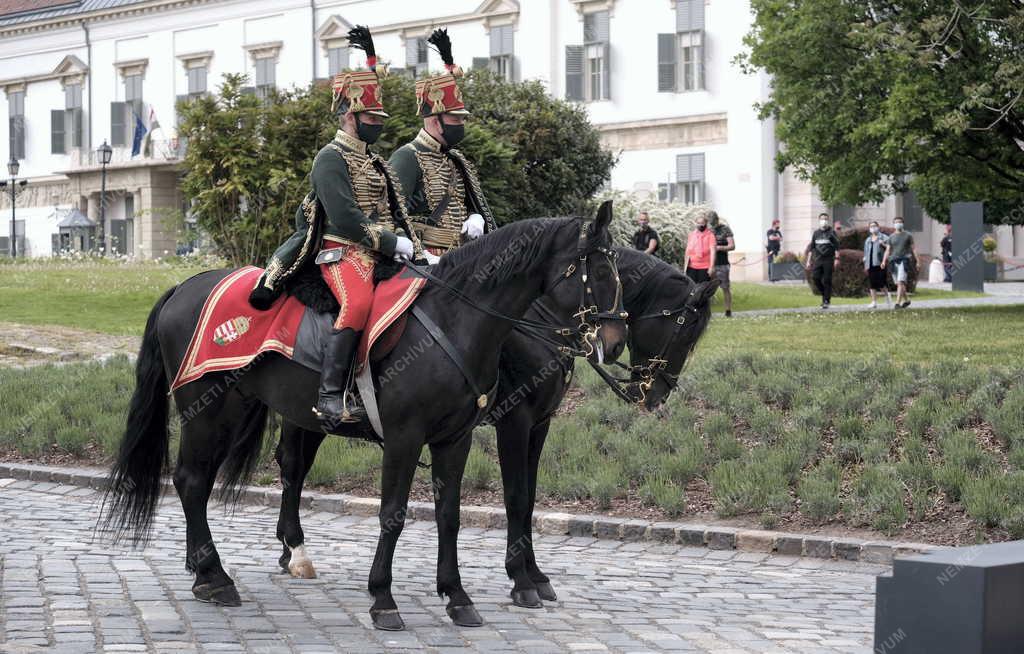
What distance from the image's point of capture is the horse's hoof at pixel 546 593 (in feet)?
28.2

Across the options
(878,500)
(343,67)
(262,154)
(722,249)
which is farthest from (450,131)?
(343,67)

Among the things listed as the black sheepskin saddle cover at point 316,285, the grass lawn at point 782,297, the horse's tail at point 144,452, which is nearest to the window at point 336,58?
the grass lawn at point 782,297

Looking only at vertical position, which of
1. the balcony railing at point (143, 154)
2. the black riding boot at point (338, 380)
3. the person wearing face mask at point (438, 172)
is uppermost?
the balcony railing at point (143, 154)

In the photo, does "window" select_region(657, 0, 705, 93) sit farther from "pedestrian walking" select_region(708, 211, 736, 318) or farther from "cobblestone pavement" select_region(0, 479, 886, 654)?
"cobblestone pavement" select_region(0, 479, 886, 654)

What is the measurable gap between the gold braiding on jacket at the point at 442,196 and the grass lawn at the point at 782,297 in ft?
70.0

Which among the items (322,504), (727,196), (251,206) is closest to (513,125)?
(251,206)

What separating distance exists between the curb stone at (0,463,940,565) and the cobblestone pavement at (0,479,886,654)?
139 millimetres

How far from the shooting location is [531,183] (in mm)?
33781

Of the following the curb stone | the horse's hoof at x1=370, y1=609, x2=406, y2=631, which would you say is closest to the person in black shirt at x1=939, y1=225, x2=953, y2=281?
the curb stone

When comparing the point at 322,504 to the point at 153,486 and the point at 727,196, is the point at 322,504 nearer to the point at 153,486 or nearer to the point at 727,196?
the point at 153,486

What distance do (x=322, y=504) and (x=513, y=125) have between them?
21.6 meters

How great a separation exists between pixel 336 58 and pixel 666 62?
1453 cm

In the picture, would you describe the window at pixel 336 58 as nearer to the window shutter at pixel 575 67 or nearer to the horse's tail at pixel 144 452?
the window shutter at pixel 575 67

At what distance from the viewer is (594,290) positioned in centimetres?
789
